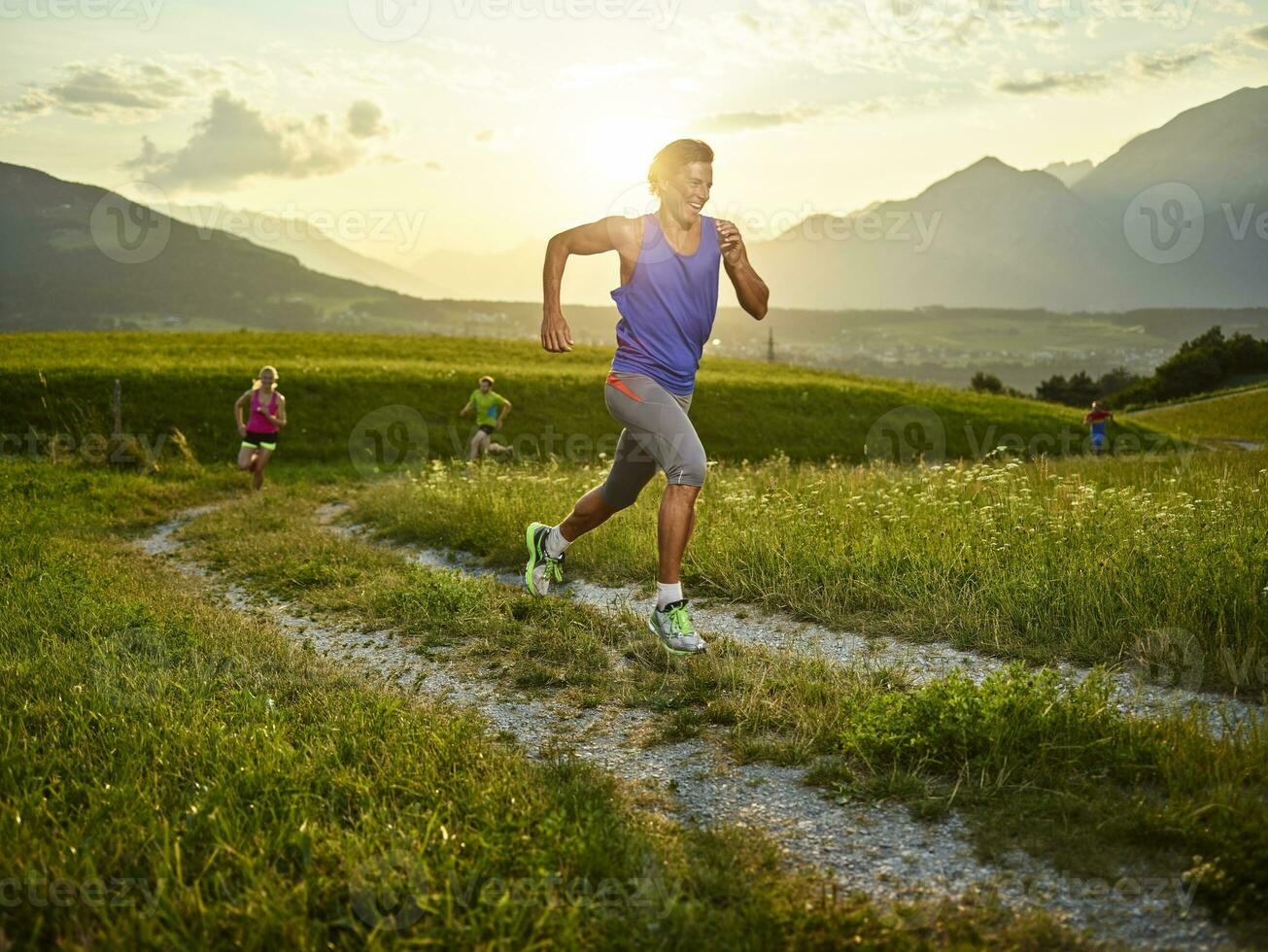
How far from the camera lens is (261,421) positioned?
53.1 feet

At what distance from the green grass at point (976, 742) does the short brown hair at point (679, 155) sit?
3274 mm

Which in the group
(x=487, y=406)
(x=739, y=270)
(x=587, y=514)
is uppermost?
(x=739, y=270)

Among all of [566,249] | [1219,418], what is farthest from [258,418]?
[1219,418]

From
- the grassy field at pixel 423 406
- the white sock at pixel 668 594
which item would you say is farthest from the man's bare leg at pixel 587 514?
the grassy field at pixel 423 406

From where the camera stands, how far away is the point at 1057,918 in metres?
2.99

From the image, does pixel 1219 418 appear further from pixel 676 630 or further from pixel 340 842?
pixel 340 842

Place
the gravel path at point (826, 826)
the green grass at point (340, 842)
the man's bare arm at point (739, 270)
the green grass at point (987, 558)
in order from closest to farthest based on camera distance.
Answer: the green grass at point (340, 842), the gravel path at point (826, 826), the green grass at point (987, 558), the man's bare arm at point (739, 270)

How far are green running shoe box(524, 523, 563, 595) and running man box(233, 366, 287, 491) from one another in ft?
30.9

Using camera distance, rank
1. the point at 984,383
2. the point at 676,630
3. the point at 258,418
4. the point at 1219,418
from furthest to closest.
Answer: the point at 984,383 < the point at 1219,418 < the point at 258,418 < the point at 676,630

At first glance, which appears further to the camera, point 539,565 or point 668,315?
point 539,565

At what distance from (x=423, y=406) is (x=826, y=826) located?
2726cm

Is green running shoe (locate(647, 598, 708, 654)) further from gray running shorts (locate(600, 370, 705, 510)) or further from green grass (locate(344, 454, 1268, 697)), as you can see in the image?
green grass (locate(344, 454, 1268, 697))

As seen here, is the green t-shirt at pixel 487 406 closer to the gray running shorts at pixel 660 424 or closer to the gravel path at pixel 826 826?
the gray running shorts at pixel 660 424

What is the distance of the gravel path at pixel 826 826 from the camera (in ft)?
9.87
